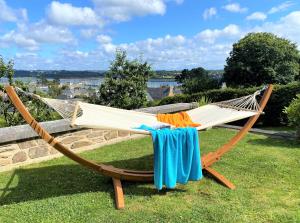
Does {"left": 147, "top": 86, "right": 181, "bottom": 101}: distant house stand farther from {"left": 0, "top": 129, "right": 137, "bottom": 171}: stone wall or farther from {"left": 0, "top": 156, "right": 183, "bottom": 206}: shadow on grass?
{"left": 0, "top": 156, "right": 183, "bottom": 206}: shadow on grass

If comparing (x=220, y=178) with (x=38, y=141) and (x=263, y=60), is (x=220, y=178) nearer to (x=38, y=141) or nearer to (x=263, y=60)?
(x=38, y=141)

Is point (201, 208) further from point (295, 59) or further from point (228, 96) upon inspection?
point (295, 59)

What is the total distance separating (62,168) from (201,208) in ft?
7.68

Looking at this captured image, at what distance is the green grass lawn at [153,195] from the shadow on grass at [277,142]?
1.82ft

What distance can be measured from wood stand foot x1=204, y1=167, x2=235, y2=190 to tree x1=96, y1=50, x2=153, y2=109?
549cm

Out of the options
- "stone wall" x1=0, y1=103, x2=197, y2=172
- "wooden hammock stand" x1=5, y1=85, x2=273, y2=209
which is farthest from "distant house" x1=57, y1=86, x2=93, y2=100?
"wooden hammock stand" x1=5, y1=85, x2=273, y2=209

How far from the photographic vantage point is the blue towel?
3814 mm

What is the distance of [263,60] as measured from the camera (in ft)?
69.9

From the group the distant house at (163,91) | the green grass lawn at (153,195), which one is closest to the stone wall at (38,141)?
the green grass lawn at (153,195)

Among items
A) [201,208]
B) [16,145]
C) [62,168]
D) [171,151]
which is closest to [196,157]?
[171,151]

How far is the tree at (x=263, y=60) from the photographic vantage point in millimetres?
21156

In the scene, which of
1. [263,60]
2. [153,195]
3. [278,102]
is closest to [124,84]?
[278,102]

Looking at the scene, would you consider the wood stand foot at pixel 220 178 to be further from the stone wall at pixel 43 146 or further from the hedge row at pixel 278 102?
the hedge row at pixel 278 102

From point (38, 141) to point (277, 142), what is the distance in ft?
13.9
